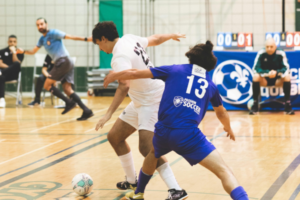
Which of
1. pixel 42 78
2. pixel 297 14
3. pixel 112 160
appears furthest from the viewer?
pixel 297 14

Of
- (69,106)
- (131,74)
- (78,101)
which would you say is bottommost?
(69,106)

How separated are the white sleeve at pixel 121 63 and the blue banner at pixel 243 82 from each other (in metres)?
6.21

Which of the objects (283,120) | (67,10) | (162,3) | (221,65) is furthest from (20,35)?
(283,120)

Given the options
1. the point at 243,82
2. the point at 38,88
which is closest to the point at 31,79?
the point at 38,88

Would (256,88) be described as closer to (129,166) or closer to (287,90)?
(287,90)

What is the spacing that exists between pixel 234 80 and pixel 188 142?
6.73m

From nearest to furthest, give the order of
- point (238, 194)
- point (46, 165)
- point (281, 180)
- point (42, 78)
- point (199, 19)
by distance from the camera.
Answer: point (238, 194) < point (281, 180) < point (46, 165) < point (42, 78) < point (199, 19)

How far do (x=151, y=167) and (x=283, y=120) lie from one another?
17.4ft

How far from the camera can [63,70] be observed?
8.94 m

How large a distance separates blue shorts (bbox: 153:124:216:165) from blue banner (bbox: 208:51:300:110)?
6.46 metres

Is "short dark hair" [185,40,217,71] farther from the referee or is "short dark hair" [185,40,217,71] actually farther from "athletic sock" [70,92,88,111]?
the referee

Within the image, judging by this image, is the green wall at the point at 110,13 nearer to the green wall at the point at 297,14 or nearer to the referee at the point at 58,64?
the referee at the point at 58,64

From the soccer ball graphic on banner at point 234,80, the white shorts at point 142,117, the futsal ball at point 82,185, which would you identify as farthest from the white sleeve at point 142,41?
the soccer ball graphic on banner at point 234,80

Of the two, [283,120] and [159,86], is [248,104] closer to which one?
[283,120]
